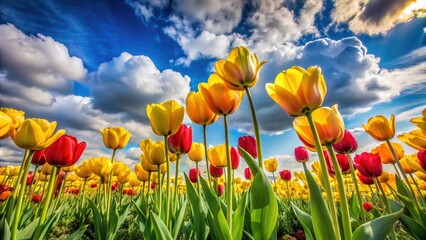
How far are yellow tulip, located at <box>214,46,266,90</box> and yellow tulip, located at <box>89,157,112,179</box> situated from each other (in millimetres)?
2471

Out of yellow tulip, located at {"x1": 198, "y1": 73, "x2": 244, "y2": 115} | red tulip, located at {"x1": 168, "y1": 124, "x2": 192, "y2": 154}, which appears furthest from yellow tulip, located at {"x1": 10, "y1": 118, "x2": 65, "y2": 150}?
yellow tulip, located at {"x1": 198, "y1": 73, "x2": 244, "y2": 115}

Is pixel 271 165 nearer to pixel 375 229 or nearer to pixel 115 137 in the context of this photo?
pixel 115 137

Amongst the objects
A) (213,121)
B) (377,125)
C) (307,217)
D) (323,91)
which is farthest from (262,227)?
(377,125)

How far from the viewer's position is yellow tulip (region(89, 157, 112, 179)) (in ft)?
11.1

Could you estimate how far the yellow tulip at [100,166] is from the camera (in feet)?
11.1

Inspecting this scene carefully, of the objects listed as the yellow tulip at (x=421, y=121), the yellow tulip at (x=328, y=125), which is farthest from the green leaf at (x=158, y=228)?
the yellow tulip at (x=421, y=121)

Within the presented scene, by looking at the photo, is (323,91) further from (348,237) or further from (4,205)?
(4,205)

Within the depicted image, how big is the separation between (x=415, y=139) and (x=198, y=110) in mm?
2705

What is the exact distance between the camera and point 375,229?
1175 mm

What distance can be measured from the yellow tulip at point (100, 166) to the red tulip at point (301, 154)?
328 cm

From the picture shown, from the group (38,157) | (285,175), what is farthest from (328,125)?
(285,175)

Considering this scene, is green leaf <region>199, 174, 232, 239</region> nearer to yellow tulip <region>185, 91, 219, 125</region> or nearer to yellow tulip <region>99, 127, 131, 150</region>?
yellow tulip <region>185, 91, 219, 125</region>

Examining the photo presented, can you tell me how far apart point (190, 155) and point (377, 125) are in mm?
2533

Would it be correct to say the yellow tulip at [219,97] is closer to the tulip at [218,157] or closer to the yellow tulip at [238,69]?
the yellow tulip at [238,69]
